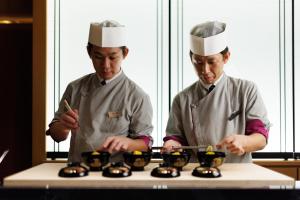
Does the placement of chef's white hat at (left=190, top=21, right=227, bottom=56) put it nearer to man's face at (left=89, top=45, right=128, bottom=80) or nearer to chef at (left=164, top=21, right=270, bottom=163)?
chef at (left=164, top=21, right=270, bottom=163)

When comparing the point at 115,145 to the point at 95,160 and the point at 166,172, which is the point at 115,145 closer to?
the point at 95,160

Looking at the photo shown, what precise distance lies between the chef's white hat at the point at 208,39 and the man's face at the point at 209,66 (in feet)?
0.09

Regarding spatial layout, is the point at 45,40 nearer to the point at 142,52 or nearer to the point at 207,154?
the point at 142,52

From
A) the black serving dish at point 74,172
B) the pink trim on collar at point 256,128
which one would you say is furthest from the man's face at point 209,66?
the black serving dish at point 74,172

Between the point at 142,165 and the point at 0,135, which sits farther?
the point at 0,135

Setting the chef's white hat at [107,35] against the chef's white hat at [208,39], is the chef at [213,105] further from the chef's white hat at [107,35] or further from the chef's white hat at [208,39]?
the chef's white hat at [107,35]

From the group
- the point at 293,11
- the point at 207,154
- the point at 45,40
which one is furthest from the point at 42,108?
the point at 293,11

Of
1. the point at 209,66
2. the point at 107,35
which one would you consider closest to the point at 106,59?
the point at 107,35

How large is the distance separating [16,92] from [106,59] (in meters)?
1.00

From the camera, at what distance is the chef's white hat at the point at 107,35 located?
2229 mm

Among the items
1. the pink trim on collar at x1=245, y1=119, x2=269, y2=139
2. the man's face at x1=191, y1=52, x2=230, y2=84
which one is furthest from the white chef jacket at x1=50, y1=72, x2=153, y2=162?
the pink trim on collar at x1=245, y1=119, x2=269, y2=139

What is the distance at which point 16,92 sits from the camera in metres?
2.91

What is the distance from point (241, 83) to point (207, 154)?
733 millimetres

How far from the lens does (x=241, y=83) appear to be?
7.24 ft
